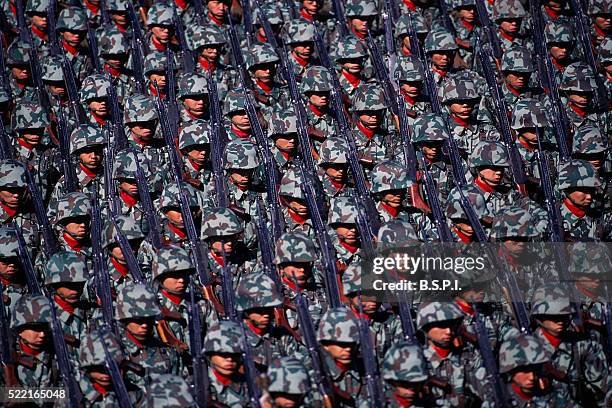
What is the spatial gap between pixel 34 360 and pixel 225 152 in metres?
2.39

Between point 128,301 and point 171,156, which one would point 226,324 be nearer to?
point 128,301

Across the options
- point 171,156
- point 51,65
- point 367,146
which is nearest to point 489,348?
point 367,146

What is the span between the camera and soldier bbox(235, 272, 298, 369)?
9.67 meters

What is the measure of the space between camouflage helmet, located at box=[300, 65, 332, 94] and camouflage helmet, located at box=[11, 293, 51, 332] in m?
3.13

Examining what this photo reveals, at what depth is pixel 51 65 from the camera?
11.9 meters

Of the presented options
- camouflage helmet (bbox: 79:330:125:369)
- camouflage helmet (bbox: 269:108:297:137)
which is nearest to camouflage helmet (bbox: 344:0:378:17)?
camouflage helmet (bbox: 269:108:297:137)

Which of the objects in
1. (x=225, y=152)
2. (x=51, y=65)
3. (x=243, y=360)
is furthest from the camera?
(x=51, y=65)

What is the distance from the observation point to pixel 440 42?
11.7 m

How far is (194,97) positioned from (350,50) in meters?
1.49

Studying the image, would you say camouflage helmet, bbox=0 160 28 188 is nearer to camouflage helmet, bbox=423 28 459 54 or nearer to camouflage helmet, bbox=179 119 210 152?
camouflage helmet, bbox=179 119 210 152

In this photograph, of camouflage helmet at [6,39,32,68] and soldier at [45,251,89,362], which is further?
camouflage helmet at [6,39,32,68]

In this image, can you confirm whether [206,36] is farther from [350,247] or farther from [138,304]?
Answer: [138,304]

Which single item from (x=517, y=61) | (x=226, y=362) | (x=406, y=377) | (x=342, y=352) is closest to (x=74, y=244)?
(x=226, y=362)

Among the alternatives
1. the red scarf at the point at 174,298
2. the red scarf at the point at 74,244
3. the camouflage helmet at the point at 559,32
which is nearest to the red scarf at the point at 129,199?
the red scarf at the point at 74,244
